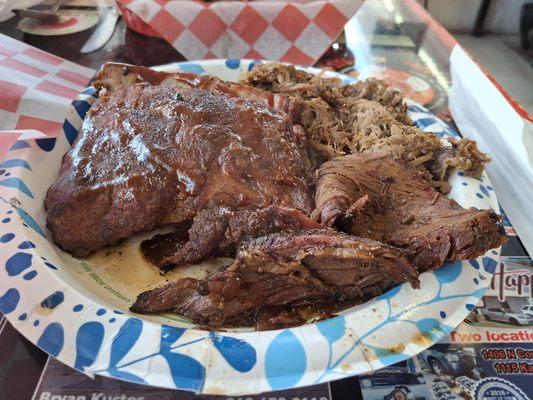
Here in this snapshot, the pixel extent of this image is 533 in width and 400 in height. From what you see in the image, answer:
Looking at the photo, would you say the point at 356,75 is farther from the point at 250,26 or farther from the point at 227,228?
the point at 227,228

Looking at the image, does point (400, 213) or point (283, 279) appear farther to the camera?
point (400, 213)

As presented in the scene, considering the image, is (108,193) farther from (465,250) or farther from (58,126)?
(465,250)

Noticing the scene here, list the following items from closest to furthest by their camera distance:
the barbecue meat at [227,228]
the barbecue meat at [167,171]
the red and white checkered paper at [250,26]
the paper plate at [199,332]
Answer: the paper plate at [199,332], the barbecue meat at [227,228], the barbecue meat at [167,171], the red and white checkered paper at [250,26]

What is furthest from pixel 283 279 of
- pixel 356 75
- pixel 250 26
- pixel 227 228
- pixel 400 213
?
pixel 250 26

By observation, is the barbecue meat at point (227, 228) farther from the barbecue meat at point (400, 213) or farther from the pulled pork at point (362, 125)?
the pulled pork at point (362, 125)

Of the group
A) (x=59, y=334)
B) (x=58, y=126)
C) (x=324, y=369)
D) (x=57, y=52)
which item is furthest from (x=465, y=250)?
(x=57, y=52)

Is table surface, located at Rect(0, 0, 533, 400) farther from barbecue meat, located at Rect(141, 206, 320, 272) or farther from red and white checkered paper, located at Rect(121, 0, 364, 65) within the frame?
barbecue meat, located at Rect(141, 206, 320, 272)

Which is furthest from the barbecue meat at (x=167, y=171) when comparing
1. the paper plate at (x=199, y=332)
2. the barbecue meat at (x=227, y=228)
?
the paper plate at (x=199, y=332)
